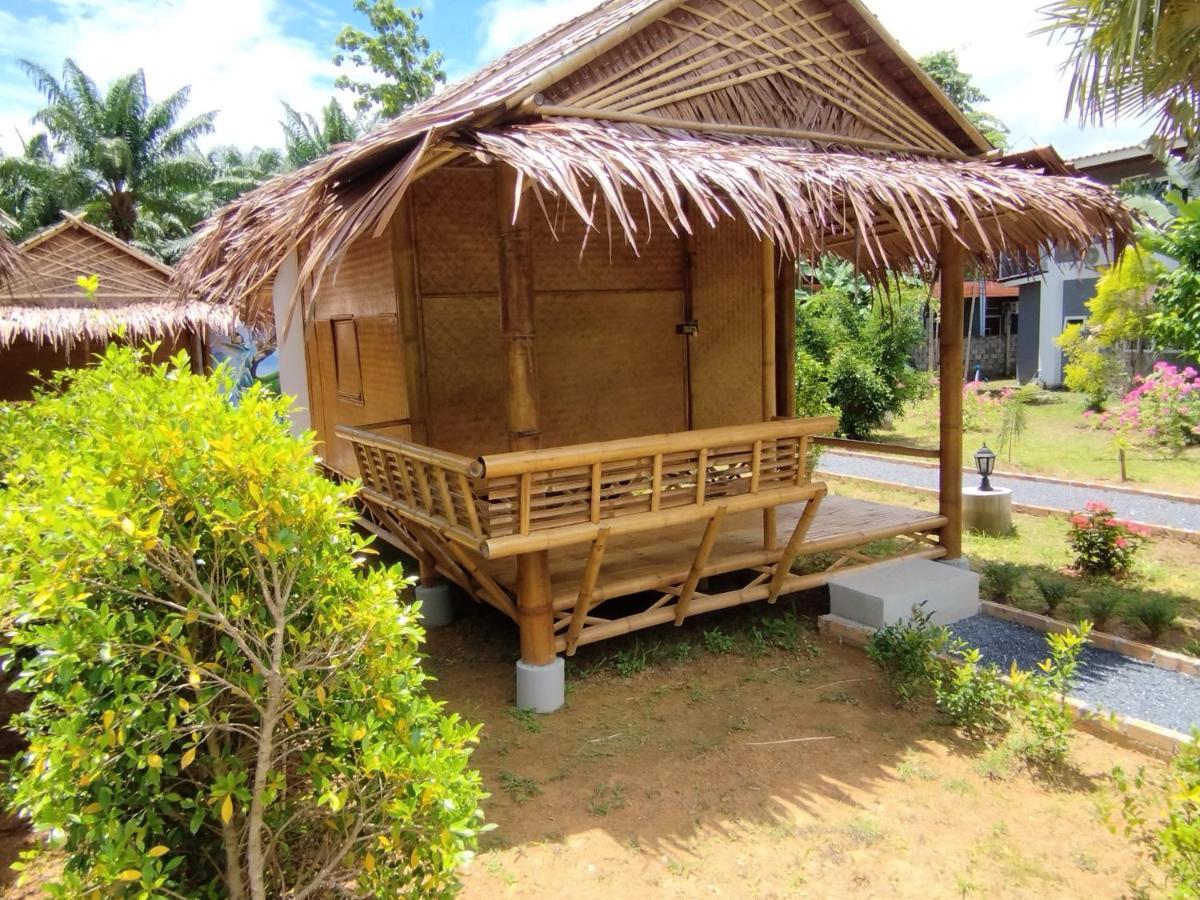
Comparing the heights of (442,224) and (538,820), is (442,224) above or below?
above

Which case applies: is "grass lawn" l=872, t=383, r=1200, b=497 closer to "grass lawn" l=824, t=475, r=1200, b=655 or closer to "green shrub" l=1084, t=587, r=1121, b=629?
"grass lawn" l=824, t=475, r=1200, b=655

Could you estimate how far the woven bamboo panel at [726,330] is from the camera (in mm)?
6332

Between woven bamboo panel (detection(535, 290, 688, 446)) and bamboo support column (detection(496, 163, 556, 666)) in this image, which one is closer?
bamboo support column (detection(496, 163, 556, 666))

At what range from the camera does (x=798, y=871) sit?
3.12 m

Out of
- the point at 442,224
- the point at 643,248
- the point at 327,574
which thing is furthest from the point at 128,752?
the point at 643,248

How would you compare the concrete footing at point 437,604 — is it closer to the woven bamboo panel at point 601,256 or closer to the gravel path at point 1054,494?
the woven bamboo panel at point 601,256

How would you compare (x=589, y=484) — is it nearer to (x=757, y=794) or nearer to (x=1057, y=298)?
(x=757, y=794)

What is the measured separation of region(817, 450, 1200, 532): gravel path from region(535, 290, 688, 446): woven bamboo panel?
4.61 metres

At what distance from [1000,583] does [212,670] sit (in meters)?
5.41

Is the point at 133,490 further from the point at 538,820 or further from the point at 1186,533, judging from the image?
the point at 1186,533

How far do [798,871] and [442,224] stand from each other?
4.20 meters

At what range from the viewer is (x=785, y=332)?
7.11m

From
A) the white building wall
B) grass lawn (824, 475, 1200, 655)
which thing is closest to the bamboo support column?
grass lawn (824, 475, 1200, 655)

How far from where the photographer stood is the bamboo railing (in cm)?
392
